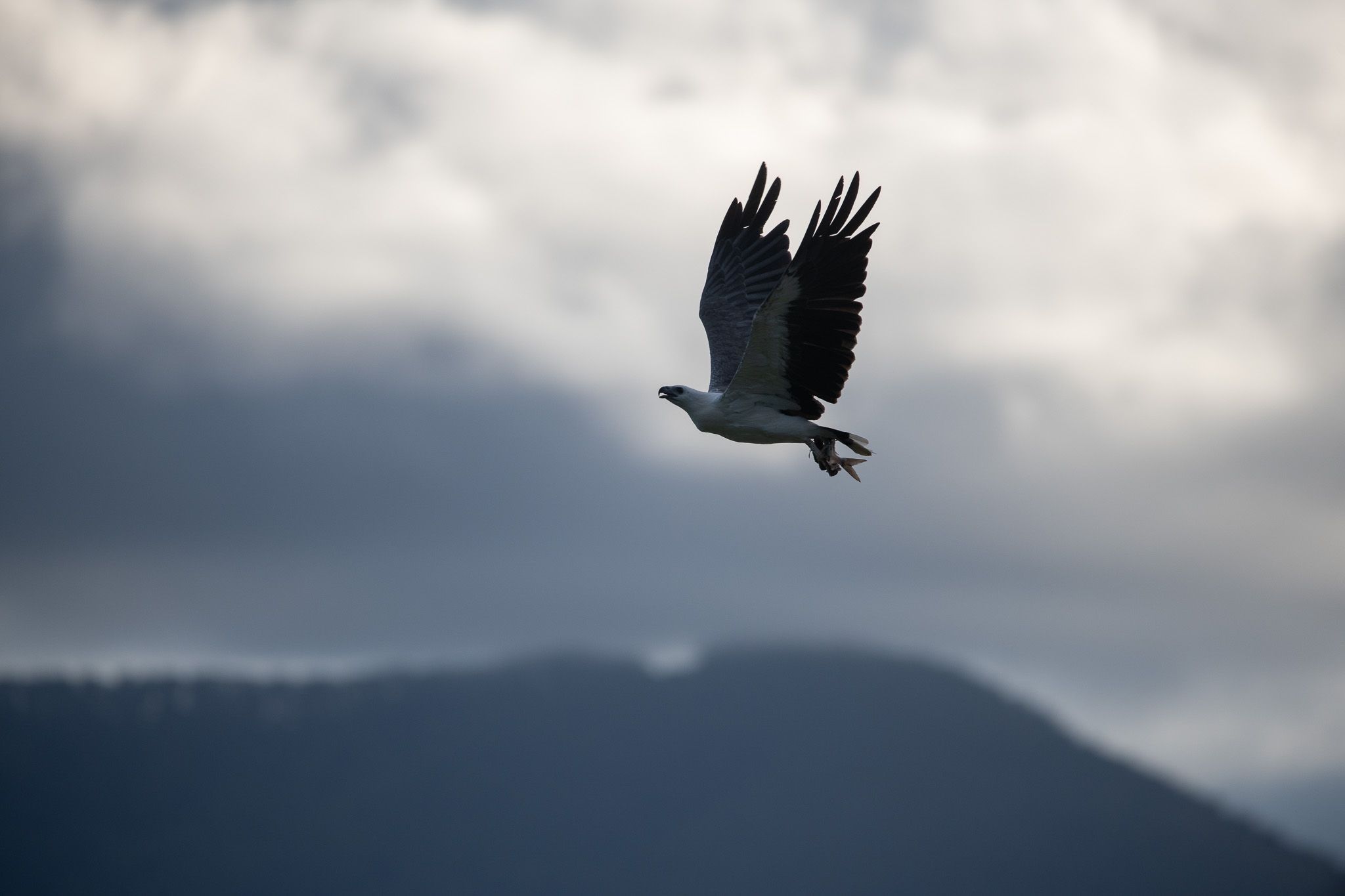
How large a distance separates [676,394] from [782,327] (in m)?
3.37

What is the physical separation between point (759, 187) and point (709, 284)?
246 cm

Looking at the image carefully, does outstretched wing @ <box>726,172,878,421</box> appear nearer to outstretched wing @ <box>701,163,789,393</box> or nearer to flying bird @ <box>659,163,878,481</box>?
flying bird @ <box>659,163,878,481</box>

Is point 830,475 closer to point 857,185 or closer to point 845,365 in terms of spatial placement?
point 845,365

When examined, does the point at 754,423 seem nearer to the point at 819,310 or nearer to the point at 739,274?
the point at 819,310

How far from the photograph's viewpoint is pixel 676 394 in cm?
3020

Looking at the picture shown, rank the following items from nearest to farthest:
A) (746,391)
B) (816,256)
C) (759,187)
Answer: (816,256)
(746,391)
(759,187)

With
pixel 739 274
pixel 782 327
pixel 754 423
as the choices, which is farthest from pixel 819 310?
pixel 739 274

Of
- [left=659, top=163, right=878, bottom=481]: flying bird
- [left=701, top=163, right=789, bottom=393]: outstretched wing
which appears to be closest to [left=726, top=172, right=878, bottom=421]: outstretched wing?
[left=659, top=163, right=878, bottom=481]: flying bird

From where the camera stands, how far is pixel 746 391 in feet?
95.3

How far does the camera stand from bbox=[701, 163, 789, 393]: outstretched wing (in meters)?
33.2

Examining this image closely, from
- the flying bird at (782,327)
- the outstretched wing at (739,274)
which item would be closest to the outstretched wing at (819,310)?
the flying bird at (782,327)

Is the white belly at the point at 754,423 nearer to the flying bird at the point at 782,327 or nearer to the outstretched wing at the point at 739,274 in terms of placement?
the flying bird at the point at 782,327

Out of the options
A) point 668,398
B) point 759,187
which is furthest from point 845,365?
point 759,187

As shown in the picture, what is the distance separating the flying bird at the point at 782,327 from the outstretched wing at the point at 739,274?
2cm
